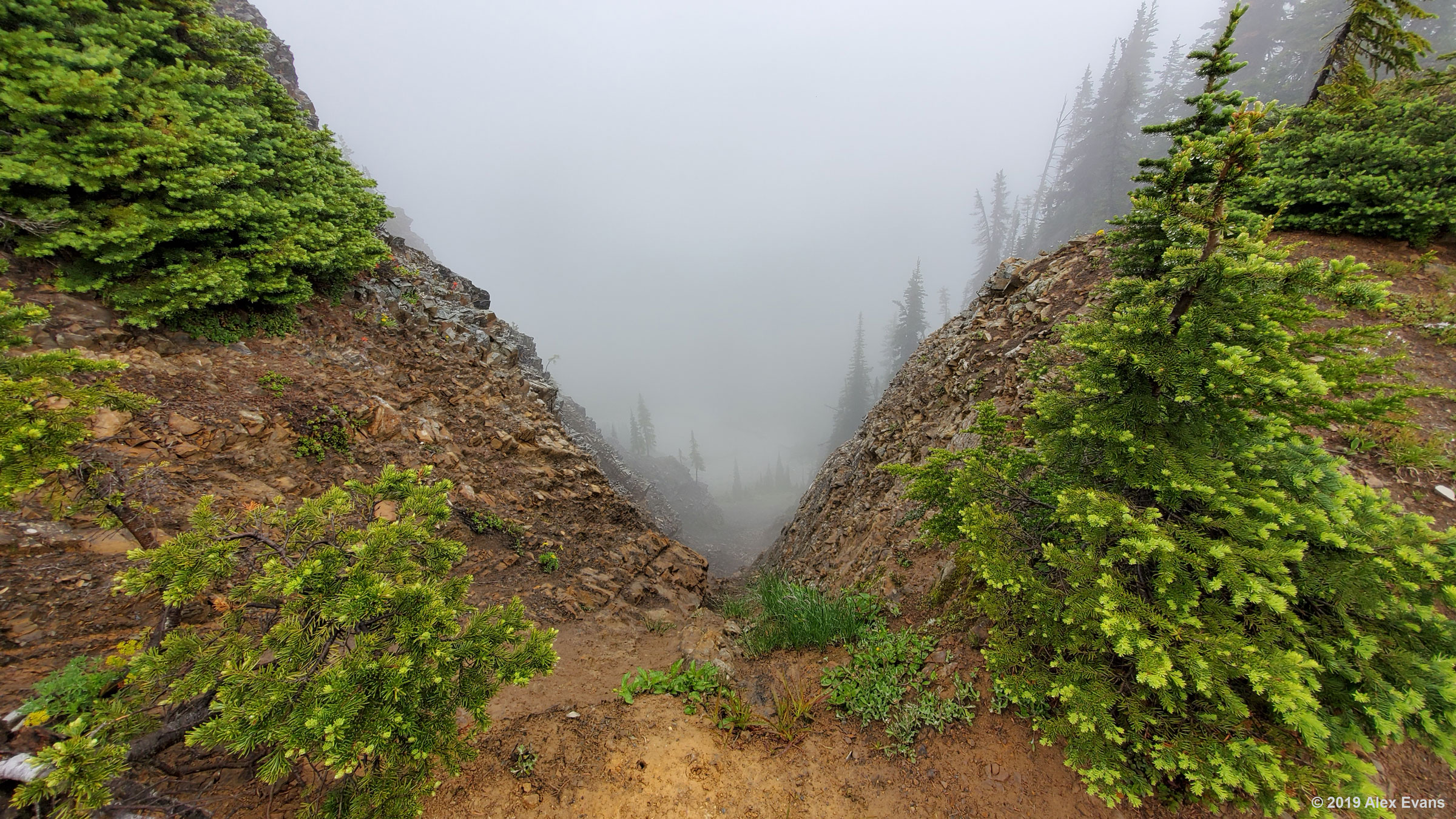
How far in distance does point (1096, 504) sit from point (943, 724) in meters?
→ 2.77

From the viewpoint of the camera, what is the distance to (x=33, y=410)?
2.75 meters

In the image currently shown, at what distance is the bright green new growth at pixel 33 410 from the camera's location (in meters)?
2.62

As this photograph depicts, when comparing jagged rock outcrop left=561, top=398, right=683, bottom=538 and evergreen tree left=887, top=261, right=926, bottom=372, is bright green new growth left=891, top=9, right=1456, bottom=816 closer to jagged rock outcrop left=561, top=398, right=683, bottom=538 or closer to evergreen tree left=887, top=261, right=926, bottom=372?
jagged rock outcrop left=561, top=398, right=683, bottom=538

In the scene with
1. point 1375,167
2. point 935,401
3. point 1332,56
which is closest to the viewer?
point 1375,167

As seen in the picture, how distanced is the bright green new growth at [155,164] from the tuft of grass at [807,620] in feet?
30.1

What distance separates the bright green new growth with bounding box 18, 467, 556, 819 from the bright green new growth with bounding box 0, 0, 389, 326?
19.1 feet

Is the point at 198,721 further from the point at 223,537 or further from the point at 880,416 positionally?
the point at 880,416

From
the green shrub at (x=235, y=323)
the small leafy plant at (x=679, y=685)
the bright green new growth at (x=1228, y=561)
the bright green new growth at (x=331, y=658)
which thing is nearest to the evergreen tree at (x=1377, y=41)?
the bright green new growth at (x=1228, y=561)

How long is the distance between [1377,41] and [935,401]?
34.6ft

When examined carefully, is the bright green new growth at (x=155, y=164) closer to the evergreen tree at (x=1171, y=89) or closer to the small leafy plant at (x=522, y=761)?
the small leafy plant at (x=522, y=761)

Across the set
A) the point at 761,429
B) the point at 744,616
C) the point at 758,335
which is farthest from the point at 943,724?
the point at 758,335

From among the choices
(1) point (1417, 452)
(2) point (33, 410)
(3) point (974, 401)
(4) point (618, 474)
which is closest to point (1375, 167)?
(1) point (1417, 452)

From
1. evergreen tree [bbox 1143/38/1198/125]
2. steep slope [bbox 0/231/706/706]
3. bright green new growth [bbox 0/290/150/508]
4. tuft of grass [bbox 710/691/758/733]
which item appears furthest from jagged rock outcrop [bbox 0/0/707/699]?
evergreen tree [bbox 1143/38/1198/125]

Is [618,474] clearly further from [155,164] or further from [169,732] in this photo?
[169,732]
